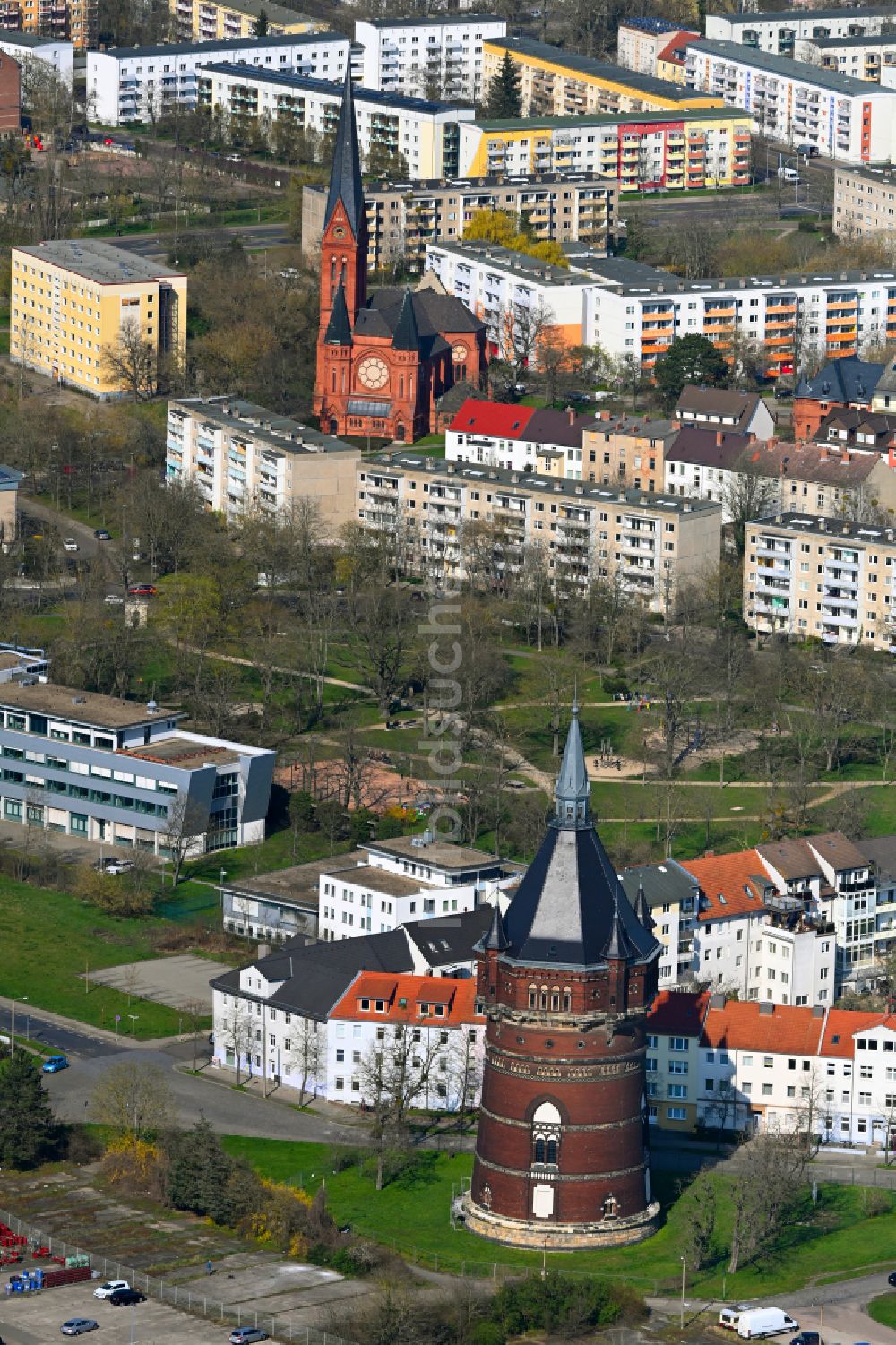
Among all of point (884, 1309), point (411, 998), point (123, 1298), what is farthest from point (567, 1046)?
point (411, 998)

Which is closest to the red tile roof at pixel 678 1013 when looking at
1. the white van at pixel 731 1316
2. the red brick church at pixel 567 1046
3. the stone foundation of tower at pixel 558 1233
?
the red brick church at pixel 567 1046

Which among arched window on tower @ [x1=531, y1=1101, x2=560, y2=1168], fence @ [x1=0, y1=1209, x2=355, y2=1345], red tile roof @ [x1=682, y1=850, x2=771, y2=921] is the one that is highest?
arched window on tower @ [x1=531, y1=1101, x2=560, y2=1168]

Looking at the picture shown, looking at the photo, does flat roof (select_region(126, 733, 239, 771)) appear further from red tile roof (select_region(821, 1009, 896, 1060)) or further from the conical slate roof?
the conical slate roof

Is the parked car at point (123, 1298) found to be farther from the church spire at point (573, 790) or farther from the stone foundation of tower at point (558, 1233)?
the church spire at point (573, 790)

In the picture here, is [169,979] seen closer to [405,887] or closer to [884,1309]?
[405,887]

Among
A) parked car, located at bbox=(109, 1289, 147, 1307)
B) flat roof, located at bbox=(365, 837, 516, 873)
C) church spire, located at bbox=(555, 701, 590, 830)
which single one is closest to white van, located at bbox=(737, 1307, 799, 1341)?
church spire, located at bbox=(555, 701, 590, 830)

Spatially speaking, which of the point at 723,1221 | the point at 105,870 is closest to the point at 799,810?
the point at 105,870
